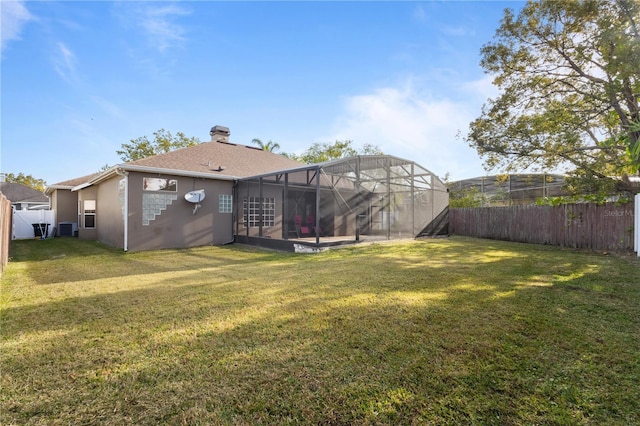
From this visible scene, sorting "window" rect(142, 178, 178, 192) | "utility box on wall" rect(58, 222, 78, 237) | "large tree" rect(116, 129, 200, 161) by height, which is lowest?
"utility box on wall" rect(58, 222, 78, 237)

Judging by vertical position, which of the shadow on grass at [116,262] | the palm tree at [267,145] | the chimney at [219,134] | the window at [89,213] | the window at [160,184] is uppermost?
the palm tree at [267,145]

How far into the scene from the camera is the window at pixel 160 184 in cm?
943

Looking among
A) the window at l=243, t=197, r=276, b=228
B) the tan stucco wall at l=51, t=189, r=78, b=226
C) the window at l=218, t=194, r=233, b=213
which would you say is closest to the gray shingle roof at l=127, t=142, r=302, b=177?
the window at l=218, t=194, r=233, b=213

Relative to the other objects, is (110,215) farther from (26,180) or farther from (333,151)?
(26,180)

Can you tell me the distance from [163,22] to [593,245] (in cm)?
1501

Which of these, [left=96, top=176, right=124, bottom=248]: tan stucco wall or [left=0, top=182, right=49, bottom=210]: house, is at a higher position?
[left=0, top=182, right=49, bottom=210]: house

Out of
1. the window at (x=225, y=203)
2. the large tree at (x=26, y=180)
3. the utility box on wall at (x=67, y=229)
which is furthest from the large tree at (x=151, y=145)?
the large tree at (x=26, y=180)

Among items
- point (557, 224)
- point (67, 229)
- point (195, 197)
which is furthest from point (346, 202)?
point (67, 229)

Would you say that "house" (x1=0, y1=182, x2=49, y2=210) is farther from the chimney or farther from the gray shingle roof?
the gray shingle roof

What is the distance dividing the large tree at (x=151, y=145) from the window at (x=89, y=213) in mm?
9838

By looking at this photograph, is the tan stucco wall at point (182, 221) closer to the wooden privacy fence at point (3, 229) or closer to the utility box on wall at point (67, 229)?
the wooden privacy fence at point (3, 229)

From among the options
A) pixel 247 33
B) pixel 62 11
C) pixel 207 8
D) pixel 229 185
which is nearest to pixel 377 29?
pixel 247 33

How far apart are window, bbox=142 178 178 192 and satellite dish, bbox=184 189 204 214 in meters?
0.50

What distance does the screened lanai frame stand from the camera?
402 inches
